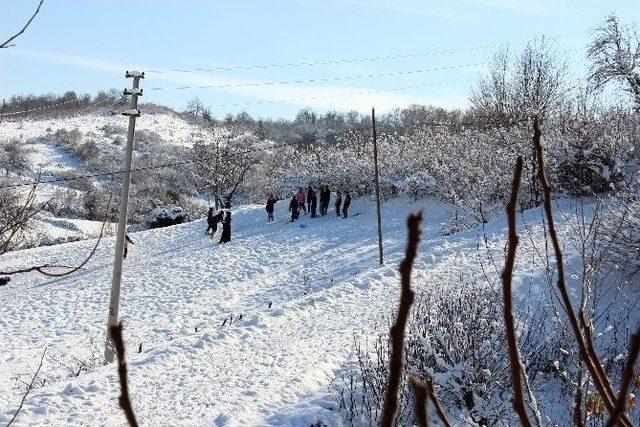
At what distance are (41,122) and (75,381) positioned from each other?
62.9 meters

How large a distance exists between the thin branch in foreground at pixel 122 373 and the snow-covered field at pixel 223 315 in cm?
621

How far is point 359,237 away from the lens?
1939 cm

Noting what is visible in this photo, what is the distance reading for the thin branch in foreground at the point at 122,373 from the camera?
50 centimetres

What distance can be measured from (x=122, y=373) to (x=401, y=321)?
25cm

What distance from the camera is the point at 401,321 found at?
1.47 ft

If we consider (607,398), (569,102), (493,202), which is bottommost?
(493,202)

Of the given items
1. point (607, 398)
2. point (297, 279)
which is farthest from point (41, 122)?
point (607, 398)

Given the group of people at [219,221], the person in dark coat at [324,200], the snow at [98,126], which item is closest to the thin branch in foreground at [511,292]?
the group of people at [219,221]

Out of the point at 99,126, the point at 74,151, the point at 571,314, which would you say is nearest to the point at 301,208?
the point at 571,314

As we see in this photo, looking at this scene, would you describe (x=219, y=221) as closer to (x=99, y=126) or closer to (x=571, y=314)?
(x=571, y=314)

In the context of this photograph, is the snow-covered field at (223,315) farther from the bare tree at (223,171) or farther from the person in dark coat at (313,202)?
the bare tree at (223,171)

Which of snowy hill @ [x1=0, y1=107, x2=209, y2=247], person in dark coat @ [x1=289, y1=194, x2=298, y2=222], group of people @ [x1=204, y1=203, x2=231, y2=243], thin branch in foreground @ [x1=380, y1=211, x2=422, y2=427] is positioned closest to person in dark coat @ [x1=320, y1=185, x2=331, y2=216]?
person in dark coat @ [x1=289, y1=194, x2=298, y2=222]

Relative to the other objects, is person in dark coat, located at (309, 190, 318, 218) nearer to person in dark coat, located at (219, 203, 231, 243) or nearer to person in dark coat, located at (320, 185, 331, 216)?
person in dark coat, located at (320, 185, 331, 216)

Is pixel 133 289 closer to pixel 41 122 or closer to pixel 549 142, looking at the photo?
pixel 549 142
